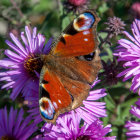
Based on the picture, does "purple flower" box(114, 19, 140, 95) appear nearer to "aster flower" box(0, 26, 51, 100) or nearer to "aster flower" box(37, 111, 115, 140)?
"aster flower" box(37, 111, 115, 140)

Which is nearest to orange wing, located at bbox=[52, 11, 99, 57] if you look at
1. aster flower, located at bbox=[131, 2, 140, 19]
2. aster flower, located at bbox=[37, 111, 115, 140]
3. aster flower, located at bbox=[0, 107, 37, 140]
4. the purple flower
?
the purple flower

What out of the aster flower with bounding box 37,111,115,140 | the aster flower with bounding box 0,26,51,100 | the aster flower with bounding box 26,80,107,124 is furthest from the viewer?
the aster flower with bounding box 0,26,51,100

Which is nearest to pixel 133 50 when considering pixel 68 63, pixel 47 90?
→ pixel 68 63

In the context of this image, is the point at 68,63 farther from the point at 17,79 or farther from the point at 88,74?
the point at 17,79

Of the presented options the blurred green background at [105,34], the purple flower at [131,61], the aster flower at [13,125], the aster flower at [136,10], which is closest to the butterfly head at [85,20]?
the purple flower at [131,61]

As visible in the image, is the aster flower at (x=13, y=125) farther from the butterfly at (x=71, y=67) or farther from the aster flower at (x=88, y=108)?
the butterfly at (x=71, y=67)
